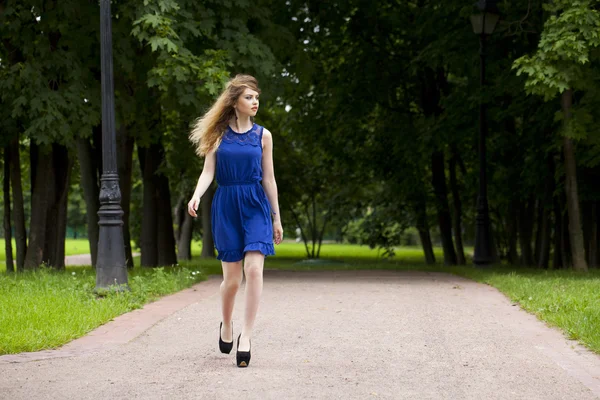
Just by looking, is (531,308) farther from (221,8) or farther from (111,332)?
(221,8)

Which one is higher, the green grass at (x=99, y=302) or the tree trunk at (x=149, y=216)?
the tree trunk at (x=149, y=216)

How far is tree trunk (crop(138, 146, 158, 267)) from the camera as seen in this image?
20047mm

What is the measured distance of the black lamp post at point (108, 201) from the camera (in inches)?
432

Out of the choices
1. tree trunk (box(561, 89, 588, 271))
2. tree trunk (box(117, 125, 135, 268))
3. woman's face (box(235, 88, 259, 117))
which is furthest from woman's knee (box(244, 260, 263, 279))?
tree trunk (box(117, 125, 135, 268))

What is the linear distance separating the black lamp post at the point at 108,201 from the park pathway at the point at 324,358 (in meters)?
0.70

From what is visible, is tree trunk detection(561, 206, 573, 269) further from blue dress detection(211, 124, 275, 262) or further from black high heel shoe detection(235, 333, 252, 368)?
black high heel shoe detection(235, 333, 252, 368)

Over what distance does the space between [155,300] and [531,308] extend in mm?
4242

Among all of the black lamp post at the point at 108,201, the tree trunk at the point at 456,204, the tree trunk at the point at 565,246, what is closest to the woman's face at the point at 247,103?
the black lamp post at the point at 108,201

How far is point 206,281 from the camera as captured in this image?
14.5 m

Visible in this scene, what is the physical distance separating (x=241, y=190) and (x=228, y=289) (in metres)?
0.76

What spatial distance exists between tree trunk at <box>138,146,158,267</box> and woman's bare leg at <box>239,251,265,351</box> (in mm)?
13484

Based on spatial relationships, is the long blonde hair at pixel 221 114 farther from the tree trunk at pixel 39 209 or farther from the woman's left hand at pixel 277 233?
the tree trunk at pixel 39 209

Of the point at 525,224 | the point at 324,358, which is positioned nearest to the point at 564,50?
the point at 324,358

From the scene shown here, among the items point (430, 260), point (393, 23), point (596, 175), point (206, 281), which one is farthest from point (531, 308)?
point (430, 260)
